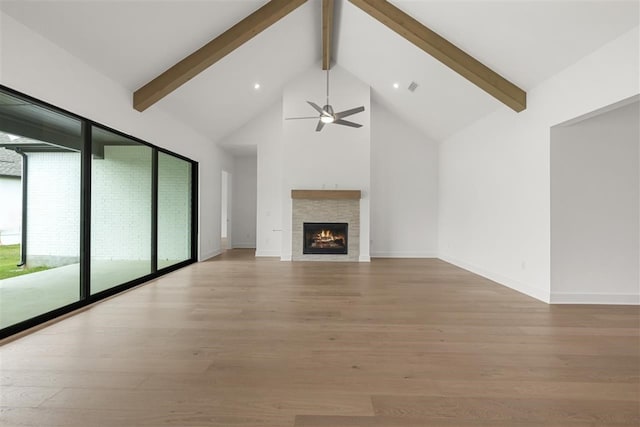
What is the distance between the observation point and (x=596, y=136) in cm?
356

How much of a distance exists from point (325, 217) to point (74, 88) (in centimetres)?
480

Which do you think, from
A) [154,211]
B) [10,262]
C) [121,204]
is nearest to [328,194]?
[154,211]

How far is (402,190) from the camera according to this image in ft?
24.7

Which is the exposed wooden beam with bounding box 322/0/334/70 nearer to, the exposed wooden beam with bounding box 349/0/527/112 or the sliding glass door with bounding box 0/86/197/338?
the exposed wooden beam with bounding box 349/0/527/112

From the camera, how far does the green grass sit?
2.62 metres

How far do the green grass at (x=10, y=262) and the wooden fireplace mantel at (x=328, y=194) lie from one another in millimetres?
4617

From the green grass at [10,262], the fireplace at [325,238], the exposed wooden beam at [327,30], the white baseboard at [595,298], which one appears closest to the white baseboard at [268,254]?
the fireplace at [325,238]

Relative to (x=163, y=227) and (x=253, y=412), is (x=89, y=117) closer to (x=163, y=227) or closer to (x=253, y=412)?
(x=163, y=227)

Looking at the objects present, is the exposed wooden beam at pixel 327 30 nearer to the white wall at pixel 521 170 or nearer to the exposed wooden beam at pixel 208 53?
the exposed wooden beam at pixel 208 53

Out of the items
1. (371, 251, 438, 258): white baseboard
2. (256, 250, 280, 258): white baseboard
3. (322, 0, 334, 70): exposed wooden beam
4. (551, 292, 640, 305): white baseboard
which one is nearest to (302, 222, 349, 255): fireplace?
(256, 250, 280, 258): white baseboard

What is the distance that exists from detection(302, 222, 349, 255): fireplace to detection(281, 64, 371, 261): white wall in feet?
1.28

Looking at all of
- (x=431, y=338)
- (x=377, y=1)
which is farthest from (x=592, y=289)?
(x=377, y=1)

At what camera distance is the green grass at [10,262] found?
262 centimetres

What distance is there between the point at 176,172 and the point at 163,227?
1.12 metres
